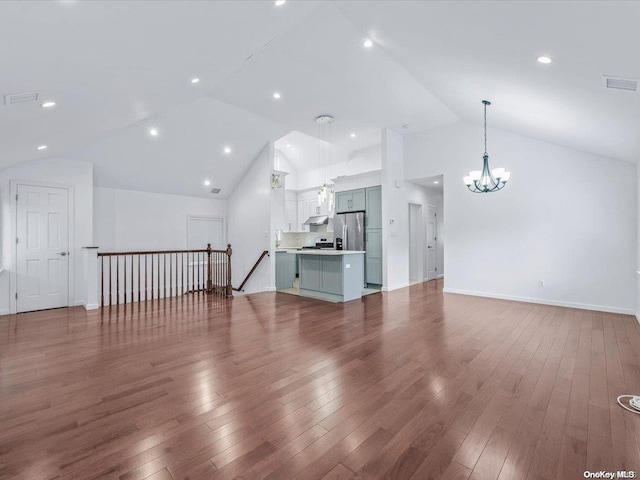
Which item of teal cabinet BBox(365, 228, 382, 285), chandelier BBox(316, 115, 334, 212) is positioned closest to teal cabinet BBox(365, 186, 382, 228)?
teal cabinet BBox(365, 228, 382, 285)

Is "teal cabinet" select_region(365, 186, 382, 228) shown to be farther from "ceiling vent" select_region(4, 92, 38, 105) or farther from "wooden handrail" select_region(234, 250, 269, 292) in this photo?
"ceiling vent" select_region(4, 92, 38, 105)

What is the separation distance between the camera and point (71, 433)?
1.91 metres

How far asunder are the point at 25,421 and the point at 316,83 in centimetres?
518

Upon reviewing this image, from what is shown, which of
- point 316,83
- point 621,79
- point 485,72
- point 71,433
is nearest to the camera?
point 71,433

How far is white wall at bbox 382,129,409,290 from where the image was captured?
7055 millimetres

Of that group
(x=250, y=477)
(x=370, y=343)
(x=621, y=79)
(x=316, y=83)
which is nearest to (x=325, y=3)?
(x=316, y=83)

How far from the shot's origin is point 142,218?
24.8 feet

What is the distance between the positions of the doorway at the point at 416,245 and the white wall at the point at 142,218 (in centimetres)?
573

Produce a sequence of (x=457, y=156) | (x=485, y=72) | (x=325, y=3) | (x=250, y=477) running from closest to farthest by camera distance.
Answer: (x=250, y=477)
(x=325, y=3)
(x=485, y=72)
(x=457, y=156)

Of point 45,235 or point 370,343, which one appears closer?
point 370,343

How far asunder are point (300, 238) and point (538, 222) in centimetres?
663

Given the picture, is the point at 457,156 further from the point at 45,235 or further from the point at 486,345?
the point at 45,235

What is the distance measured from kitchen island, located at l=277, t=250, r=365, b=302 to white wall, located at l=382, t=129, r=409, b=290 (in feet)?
3.90

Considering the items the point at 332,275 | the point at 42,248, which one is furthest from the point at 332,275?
the point at 42,248
